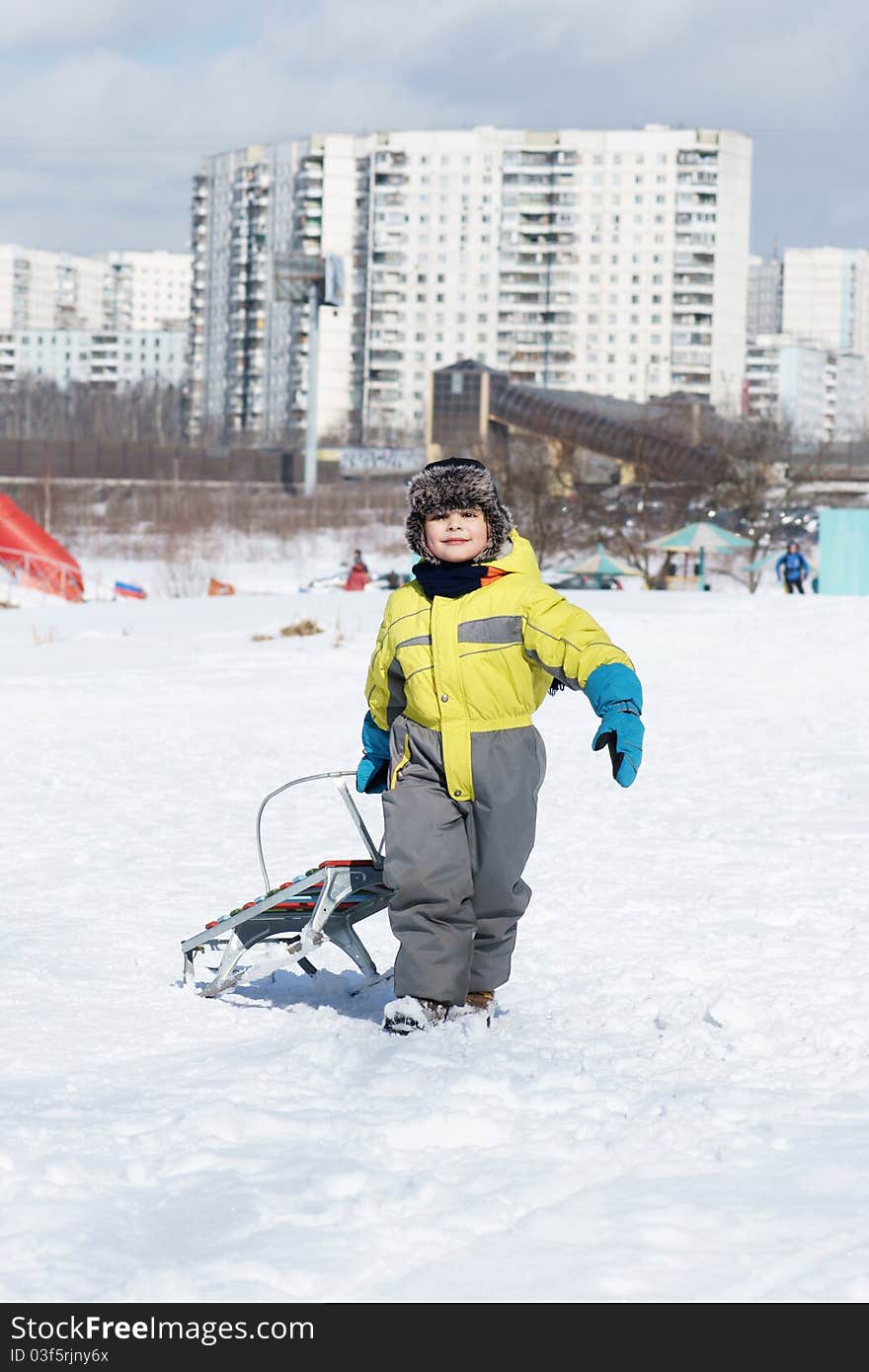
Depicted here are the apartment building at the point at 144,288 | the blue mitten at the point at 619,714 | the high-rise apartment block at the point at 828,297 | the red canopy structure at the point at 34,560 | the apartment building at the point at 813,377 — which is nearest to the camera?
the blue mitten at the point at 619,714

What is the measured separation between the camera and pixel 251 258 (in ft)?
371

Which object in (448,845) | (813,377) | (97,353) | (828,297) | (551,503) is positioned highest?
(828,297)

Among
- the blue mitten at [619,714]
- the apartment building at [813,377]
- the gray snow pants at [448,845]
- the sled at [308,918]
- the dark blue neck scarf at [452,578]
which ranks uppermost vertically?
the apartment building at [813,377]

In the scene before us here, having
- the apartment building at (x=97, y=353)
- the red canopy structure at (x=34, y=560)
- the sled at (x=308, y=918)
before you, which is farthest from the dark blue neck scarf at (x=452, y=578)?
the apartment building at (x=97, y=353)

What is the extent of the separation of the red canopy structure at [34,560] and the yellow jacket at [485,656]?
2279 centimetres

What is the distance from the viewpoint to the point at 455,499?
3.68m

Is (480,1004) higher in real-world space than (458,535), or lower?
lower

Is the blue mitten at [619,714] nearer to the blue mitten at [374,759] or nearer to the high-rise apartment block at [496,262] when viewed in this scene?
the blue mitten at [374,759]

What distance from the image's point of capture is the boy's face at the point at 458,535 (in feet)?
12.0

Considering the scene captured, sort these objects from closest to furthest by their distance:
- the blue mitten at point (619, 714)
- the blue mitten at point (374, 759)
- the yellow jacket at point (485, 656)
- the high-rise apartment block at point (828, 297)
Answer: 1. the blue mitten at point (619, 714)
2. the yellow jacket at point (485, 656)
3. the blue mitten at point (374, 759)
4. the high-rise apartment block at point (828, 297)

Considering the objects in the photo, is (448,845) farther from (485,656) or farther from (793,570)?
(793,570)

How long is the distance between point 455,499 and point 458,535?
0.29 feet

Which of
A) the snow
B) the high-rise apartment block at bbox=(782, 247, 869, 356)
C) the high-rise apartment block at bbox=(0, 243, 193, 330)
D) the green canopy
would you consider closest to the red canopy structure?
the green canopy

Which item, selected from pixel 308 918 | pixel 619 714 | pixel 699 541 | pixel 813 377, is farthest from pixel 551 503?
pixel 813 377
